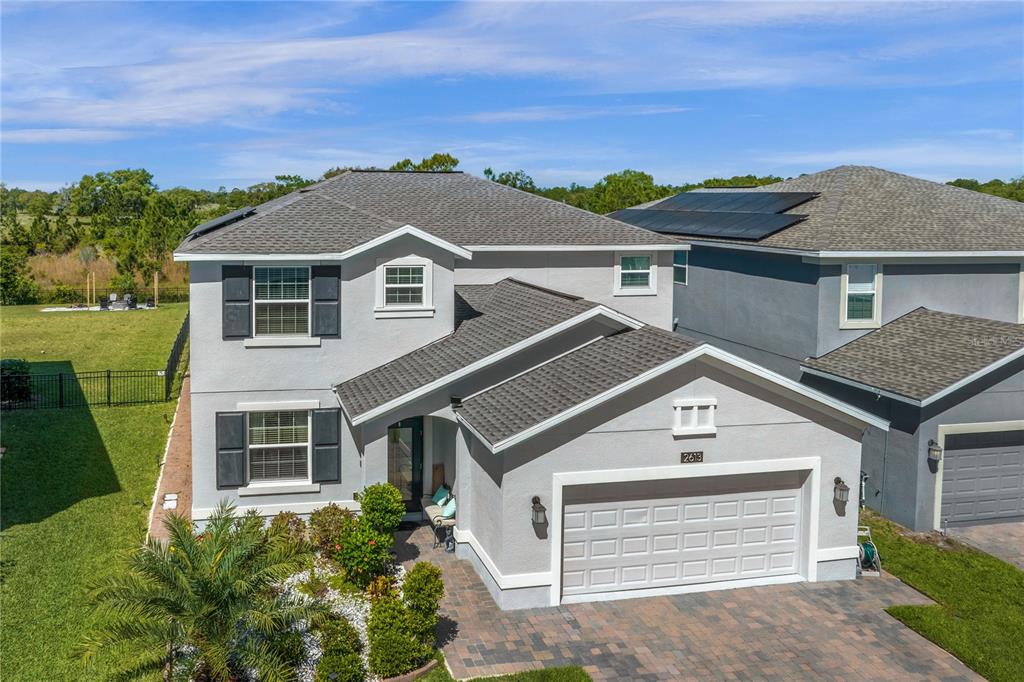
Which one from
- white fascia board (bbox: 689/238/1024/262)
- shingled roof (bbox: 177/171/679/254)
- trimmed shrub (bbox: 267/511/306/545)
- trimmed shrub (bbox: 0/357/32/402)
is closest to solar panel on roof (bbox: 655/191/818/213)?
white fascia board (bbox: 689/238/1024/262)

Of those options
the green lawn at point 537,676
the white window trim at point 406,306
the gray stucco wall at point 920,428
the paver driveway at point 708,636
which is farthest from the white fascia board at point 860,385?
the green lawn at point 537,676

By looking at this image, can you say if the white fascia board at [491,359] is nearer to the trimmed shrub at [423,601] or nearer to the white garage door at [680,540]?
the white garage door at [680,540]

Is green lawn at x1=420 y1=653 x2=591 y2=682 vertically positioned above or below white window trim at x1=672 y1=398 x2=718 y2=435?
below

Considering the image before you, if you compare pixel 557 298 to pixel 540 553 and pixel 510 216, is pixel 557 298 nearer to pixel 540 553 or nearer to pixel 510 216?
pixel 510 216

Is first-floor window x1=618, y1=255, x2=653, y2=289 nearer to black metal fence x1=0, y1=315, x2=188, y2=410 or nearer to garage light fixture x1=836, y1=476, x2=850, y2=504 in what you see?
garage light fixture x1=836, y1=476, x2=850, y2=504

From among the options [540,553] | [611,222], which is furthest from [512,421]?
[611,222]

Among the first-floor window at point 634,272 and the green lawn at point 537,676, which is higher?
the first-floor window at point 634,272
